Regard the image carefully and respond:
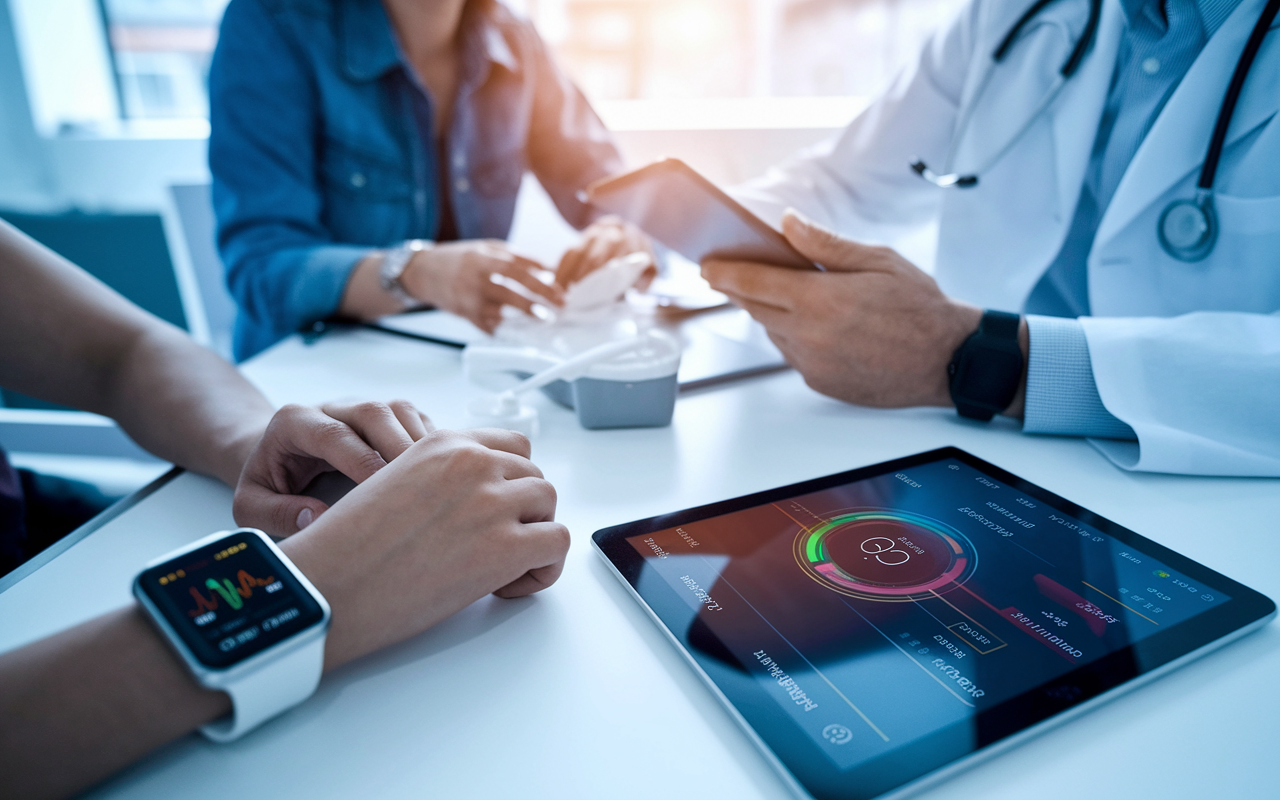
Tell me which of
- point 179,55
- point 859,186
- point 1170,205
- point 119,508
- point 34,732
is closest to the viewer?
point 34,732

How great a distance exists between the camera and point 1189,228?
72 cm

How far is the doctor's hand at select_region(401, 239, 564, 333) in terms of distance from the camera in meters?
0.83

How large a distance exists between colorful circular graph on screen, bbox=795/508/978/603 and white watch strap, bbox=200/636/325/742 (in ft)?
0.85

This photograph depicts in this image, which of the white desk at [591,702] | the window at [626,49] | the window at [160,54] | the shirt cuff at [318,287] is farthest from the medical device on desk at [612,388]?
the window at [160,54]

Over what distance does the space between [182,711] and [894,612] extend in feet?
1.10

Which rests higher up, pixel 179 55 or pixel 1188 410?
pixel 179 55

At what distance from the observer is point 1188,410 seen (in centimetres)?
55

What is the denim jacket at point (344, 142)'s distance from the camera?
991 mm

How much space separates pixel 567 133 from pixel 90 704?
1.32 meters

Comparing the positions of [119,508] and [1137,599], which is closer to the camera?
[1137,599]

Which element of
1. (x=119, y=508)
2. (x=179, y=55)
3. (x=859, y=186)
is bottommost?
(x=119, y=508)

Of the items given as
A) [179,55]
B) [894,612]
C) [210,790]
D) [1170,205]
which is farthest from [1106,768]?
[179,55]

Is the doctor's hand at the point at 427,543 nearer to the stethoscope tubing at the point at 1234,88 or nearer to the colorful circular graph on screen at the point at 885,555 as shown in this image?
the colorful circular graph on screen at the point at 885,555

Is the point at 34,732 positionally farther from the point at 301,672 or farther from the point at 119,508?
the point at 119,508
